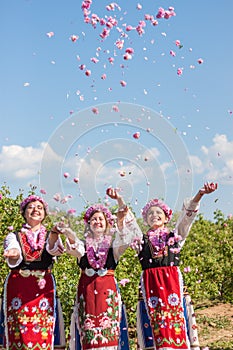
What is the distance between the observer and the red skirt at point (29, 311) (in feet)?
13.9

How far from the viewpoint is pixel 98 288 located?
4.42 metres

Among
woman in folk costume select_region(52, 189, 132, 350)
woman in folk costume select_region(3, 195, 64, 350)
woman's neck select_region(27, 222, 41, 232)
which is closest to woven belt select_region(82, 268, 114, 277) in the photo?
woman in folk costume select_region(52, 189, 132, 350)

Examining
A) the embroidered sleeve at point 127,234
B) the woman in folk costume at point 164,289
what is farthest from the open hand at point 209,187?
the embroidered sleeve at point 127,234

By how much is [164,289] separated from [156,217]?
657 mm

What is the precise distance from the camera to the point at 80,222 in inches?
182

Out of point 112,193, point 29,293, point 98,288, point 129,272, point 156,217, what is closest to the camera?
point 112,193

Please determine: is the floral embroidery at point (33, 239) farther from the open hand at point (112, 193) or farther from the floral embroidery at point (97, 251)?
the open hand at point (112, 193)

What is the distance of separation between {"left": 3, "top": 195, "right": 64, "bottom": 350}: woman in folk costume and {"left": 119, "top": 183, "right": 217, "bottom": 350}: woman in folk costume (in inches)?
32.3

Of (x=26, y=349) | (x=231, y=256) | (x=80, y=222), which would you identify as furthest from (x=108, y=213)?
(x=231, y=256)

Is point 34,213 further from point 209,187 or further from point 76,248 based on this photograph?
point 209,187

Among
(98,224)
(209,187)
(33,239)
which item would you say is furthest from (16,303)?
(209,187)

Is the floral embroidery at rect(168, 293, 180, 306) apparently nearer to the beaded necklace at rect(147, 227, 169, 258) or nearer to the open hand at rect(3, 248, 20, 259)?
the beaded necklace at rect(147, 227, 169, 258)

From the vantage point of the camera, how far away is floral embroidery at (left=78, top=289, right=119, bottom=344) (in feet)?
14.2

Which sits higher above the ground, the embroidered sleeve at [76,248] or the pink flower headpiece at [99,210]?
the pink flower headpiece at [99,210]
